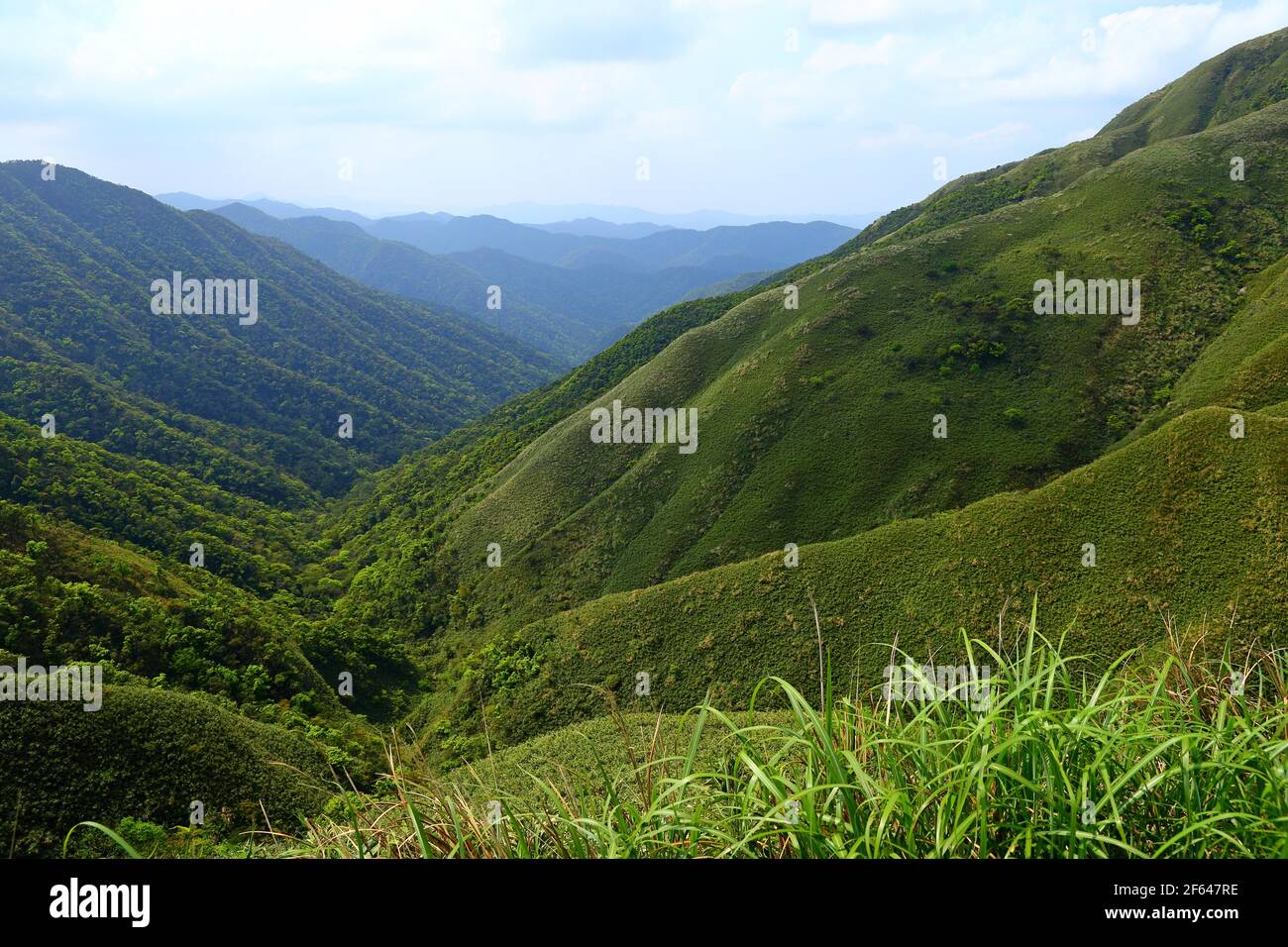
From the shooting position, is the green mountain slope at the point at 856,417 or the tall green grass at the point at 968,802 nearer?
the tall green grass at the point at 968,802

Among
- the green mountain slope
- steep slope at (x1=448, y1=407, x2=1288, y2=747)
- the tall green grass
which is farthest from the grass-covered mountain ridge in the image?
the tall green grass

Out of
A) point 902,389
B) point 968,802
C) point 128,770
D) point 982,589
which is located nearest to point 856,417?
point 902,389

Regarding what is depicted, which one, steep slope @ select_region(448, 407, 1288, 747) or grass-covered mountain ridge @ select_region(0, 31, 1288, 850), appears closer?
steep slope @ select_region(448, 407, 1288, 747)

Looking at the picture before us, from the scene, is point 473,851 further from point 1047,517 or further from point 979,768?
point 1047,517

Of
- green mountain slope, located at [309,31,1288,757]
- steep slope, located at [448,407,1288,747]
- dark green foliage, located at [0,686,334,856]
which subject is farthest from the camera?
green mountain slope, located at [309,31,1288,757]

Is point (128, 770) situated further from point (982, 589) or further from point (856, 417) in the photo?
point (856, 417)

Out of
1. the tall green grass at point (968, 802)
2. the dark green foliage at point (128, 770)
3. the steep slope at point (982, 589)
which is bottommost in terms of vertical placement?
the dark green foliage at point (128, 770)

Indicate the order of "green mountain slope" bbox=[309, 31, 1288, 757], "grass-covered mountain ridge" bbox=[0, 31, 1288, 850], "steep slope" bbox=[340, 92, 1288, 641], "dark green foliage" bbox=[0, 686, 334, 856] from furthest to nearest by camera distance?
"steep slope" bbox=[340, 92, 1288, 641], "green mountain slope" bbox=[309, 31, 1288, 757], "grass-covered mountain ridge" bbox=[0, 31, 1288, 850], "dark green foliage" bbox=[0, 686, 334, 856]

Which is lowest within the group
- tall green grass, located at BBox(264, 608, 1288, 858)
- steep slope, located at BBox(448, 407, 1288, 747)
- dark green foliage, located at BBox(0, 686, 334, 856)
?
dark green foliage, located at BBox(0, 686, 334, 856)

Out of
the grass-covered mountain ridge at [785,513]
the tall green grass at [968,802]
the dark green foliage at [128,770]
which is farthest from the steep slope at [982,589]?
the tall green grass at [968,802]

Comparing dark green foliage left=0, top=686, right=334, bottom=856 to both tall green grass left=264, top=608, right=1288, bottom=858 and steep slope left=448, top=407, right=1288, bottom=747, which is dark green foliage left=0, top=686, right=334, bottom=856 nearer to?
steep slope left=448, top=407, right=1288, bottom=747

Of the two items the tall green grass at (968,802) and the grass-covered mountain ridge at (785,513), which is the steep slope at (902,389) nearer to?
the grass-covered mountain ridge at (785,513)

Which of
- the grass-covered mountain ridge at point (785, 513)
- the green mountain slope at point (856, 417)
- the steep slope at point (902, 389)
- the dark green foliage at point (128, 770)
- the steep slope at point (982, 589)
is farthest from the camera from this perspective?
the steep slope at point (902, 389)
